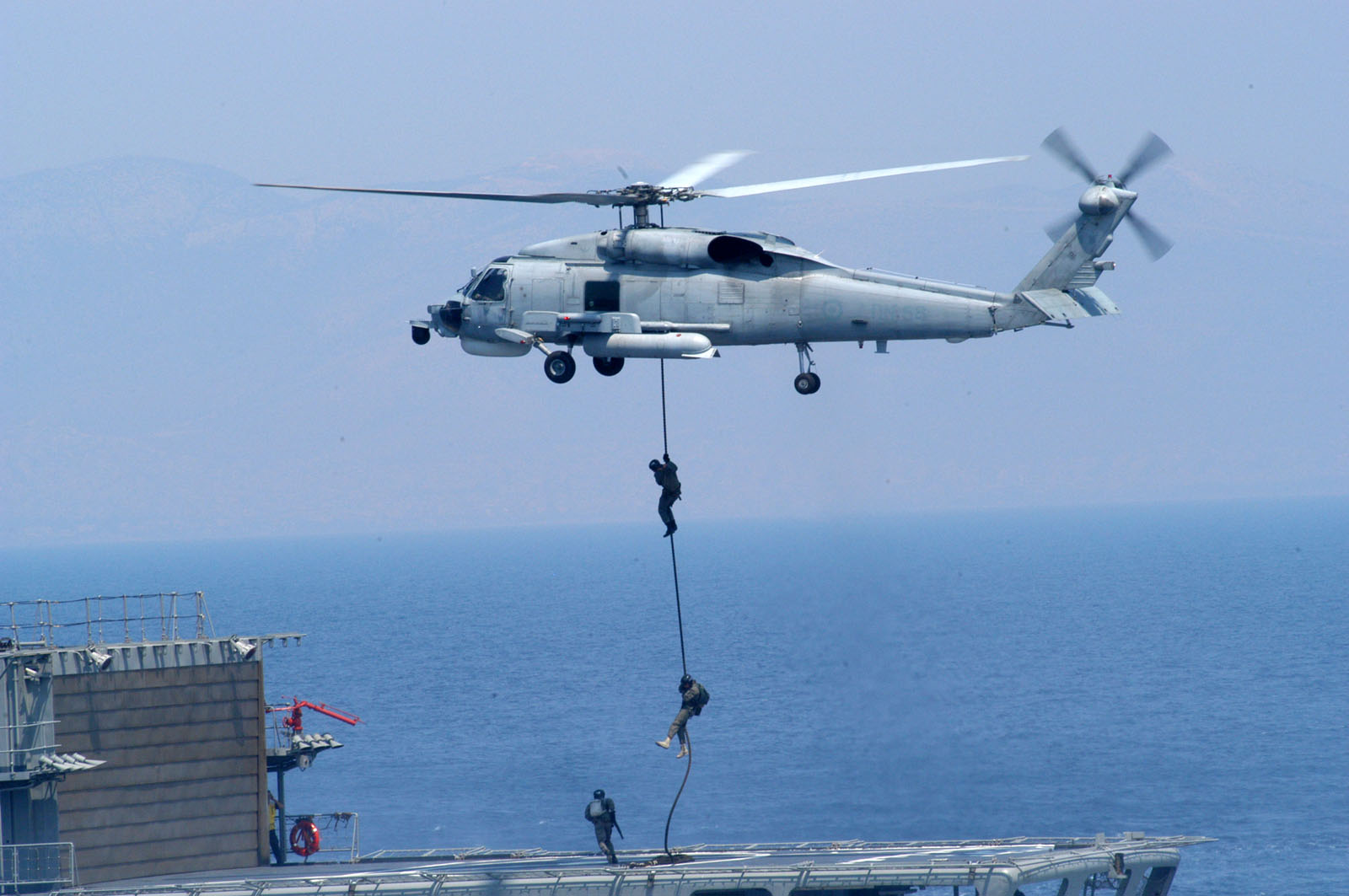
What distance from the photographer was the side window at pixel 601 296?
90.2 ft

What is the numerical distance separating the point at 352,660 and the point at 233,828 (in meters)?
84.9

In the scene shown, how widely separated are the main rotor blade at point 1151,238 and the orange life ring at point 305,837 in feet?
85.0

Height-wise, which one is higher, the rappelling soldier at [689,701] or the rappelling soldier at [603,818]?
the rappelling soldier at [689,701]

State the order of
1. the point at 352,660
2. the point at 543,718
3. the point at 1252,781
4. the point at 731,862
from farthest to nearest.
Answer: the point at 352,660 → the point at 543,718 → the point at 1252,781 → the point at 731,862

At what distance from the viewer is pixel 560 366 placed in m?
27.3

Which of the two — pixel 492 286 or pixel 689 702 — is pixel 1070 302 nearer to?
pixel 689 702

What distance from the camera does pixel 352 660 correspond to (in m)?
120

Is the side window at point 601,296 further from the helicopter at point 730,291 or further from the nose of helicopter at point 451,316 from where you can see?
the nose of helicopter at point 451,316

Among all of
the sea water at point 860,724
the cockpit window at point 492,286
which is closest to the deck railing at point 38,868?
the cockpit window at point 492,286

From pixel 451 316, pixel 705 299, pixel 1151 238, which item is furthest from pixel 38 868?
pixel 1151 238

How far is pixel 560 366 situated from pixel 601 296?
4.55ft

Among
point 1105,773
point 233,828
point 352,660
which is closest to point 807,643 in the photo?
point 1105,773

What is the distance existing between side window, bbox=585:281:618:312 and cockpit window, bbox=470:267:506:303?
1578 millimetres

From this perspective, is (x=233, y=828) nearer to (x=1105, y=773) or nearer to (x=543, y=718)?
(x=1105, y=773)
